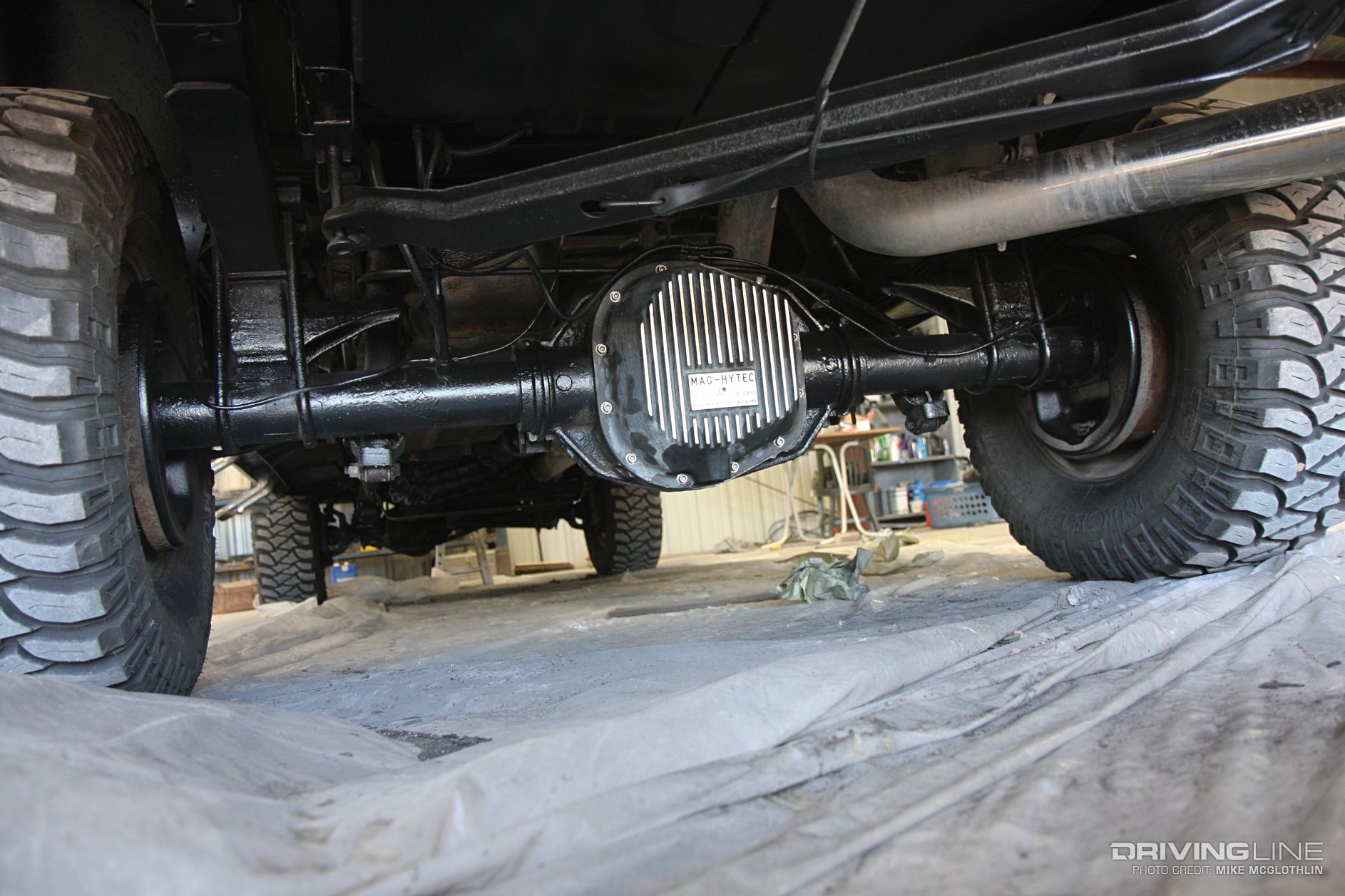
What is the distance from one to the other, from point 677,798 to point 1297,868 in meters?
0.50

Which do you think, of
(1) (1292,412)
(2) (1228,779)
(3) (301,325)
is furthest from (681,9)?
(1) (1292,412)

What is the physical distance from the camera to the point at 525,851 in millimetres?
720

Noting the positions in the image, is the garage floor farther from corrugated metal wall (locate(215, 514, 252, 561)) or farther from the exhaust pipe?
corrugated metal wall (locate(215, 514, 252, 561))

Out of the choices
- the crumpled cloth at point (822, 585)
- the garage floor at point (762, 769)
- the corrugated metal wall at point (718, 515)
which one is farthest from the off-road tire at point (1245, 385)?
the corrugated metal wall at point (718, 515)

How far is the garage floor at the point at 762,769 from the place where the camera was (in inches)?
26.3

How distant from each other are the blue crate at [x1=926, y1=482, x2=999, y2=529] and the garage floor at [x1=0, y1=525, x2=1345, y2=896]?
672cm

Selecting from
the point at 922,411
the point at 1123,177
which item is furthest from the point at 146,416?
the point at 1123,177

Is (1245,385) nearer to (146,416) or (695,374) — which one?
(695,374)

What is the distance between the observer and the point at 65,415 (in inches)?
45.9

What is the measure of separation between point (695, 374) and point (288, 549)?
3153mm

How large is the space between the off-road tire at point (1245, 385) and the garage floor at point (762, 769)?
123mm

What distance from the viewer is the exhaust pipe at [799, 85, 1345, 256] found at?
4.37 ft

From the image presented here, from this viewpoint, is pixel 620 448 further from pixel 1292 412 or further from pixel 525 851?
pixel 1292 412

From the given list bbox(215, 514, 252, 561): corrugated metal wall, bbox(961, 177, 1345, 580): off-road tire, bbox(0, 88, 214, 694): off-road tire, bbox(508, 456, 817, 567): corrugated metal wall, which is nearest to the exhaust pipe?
bbox(961, 177, 1345, 580): off-road tire
